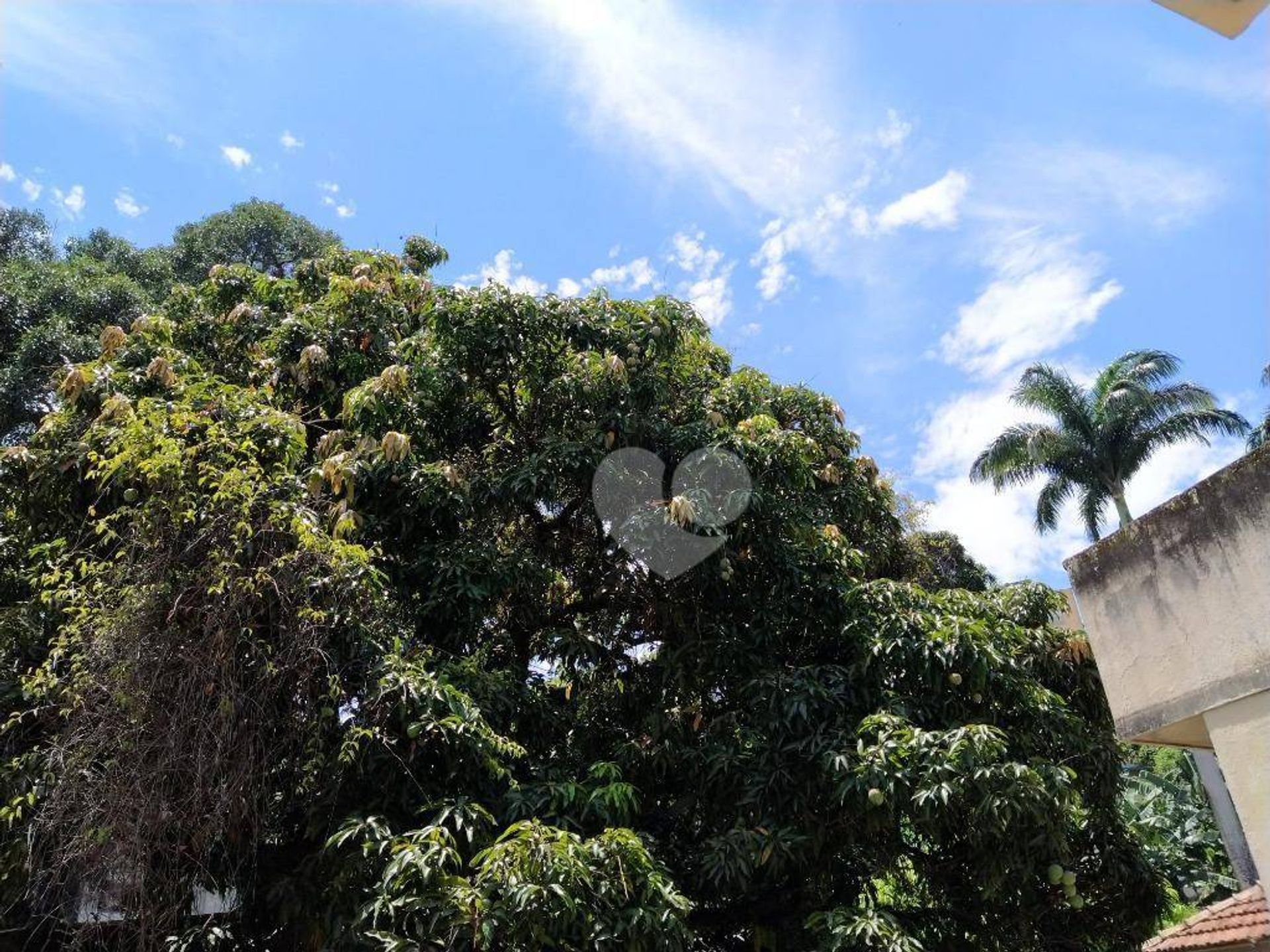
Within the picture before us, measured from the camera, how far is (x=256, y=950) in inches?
250

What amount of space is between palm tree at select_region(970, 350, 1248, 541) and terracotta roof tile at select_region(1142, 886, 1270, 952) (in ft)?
33.8

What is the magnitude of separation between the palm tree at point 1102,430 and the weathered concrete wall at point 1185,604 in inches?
662

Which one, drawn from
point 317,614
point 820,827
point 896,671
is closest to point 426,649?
point 317,614

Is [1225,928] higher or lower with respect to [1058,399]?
lower

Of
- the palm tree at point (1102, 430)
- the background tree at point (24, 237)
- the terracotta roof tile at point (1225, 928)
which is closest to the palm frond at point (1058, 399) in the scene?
the palm tree at point (1102, 430)

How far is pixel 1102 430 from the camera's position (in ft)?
69.3

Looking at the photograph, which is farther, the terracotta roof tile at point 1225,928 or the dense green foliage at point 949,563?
the dense green foliage at point 949,563

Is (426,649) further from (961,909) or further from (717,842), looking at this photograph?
(961,909)

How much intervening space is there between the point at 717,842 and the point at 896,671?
1830mm

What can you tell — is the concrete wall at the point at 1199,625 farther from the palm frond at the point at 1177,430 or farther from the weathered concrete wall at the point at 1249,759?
the palm frond at the point at 1177,430

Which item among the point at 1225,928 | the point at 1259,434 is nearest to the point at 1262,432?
the point at 1259,434

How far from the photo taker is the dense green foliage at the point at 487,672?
5.36 m

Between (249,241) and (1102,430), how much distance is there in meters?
16.7

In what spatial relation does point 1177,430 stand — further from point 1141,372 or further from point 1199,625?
point 1199,625
